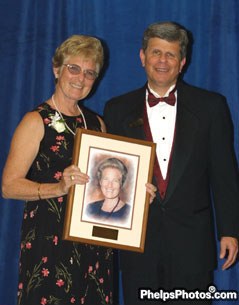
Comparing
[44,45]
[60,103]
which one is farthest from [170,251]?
[44,45]

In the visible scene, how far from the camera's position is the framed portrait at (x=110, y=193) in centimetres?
241

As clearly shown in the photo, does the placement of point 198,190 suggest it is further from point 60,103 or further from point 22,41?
point 22,41

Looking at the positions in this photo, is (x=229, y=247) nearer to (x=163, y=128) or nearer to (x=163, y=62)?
(x=163, y=128)

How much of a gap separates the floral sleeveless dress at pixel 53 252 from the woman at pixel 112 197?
0.19m

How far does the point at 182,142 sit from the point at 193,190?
0.23m

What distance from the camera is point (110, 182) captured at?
2451 millimetres

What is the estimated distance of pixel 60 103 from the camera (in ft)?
8.79

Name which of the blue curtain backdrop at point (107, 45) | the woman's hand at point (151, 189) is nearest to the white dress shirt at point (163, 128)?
the woman's hand at point (151, 189)

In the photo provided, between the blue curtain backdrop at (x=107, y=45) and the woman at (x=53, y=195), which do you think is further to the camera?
the blue curtain backdrop at (x=107, y=45)

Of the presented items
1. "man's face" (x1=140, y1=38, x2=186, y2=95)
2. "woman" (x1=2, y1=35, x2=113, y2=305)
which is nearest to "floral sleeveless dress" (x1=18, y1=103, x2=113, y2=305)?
"woman" (x1=2, y1=35, x2=113, y2=305)

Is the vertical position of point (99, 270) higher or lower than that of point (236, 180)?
lower

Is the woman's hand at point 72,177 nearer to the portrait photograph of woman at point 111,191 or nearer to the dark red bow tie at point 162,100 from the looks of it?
the portrait photograph of woman at point 111,191

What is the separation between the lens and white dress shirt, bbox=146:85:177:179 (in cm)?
265

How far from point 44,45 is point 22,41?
0.17 metres
